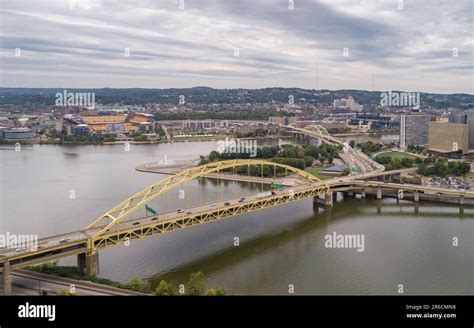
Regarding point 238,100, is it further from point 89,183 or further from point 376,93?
point 89,183

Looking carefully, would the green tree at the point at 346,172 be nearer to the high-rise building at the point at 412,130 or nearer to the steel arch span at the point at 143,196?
the steel arch span at the point at 143,196

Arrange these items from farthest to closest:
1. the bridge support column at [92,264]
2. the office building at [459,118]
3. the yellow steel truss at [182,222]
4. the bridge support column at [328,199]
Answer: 1. the office building at [459,118]
2. the bridge support column at [328,199]
3. the yellow steel truss at [182,222]
4. the bridge support column at [92,264]

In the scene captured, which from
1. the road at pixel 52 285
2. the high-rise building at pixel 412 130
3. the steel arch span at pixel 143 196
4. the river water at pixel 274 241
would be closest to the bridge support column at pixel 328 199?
the river water at pixel 274 241

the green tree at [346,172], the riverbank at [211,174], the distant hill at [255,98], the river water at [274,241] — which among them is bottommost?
the river water at [274,241]

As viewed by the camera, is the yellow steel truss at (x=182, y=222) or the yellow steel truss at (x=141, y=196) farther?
the yellow steel truss at (x=141, y=196)

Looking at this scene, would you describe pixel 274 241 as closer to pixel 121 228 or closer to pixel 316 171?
pixel 121 228

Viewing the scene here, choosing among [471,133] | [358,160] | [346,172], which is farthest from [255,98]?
[346,172]
